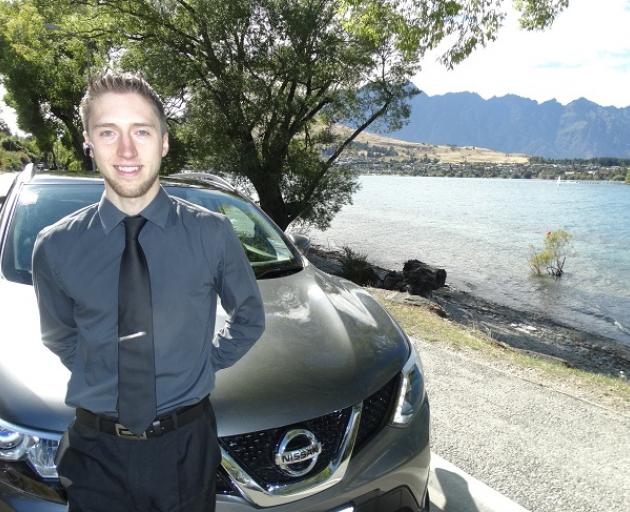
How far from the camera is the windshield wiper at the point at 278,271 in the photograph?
11.0 ft

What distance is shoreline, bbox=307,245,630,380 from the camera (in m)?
9.03

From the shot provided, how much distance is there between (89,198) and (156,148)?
2101 mm

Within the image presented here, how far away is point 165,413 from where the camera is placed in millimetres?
1636

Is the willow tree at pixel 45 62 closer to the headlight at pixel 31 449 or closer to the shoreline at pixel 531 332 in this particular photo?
the shoreline at pixel 531 332

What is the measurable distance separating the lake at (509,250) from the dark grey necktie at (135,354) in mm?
14269

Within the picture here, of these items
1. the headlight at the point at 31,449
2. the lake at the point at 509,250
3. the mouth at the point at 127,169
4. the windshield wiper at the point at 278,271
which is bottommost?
the lake at the point at 509,250

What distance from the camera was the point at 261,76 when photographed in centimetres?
1595

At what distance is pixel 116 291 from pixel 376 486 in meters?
1.31

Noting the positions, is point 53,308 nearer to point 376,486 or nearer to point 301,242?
point 376,486

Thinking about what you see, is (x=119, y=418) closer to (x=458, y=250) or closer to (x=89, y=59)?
(x=89, y=59)

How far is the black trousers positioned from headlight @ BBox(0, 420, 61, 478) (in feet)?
0.92

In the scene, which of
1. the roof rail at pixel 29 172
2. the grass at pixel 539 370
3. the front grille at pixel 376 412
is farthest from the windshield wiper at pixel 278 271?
the grass at pixel 539 370

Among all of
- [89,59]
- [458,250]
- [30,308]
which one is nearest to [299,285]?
[30,308]

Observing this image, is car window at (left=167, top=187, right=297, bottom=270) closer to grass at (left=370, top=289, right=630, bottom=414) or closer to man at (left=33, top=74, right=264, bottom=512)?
man at (left=33, top=74, right=264, bottom=512)
